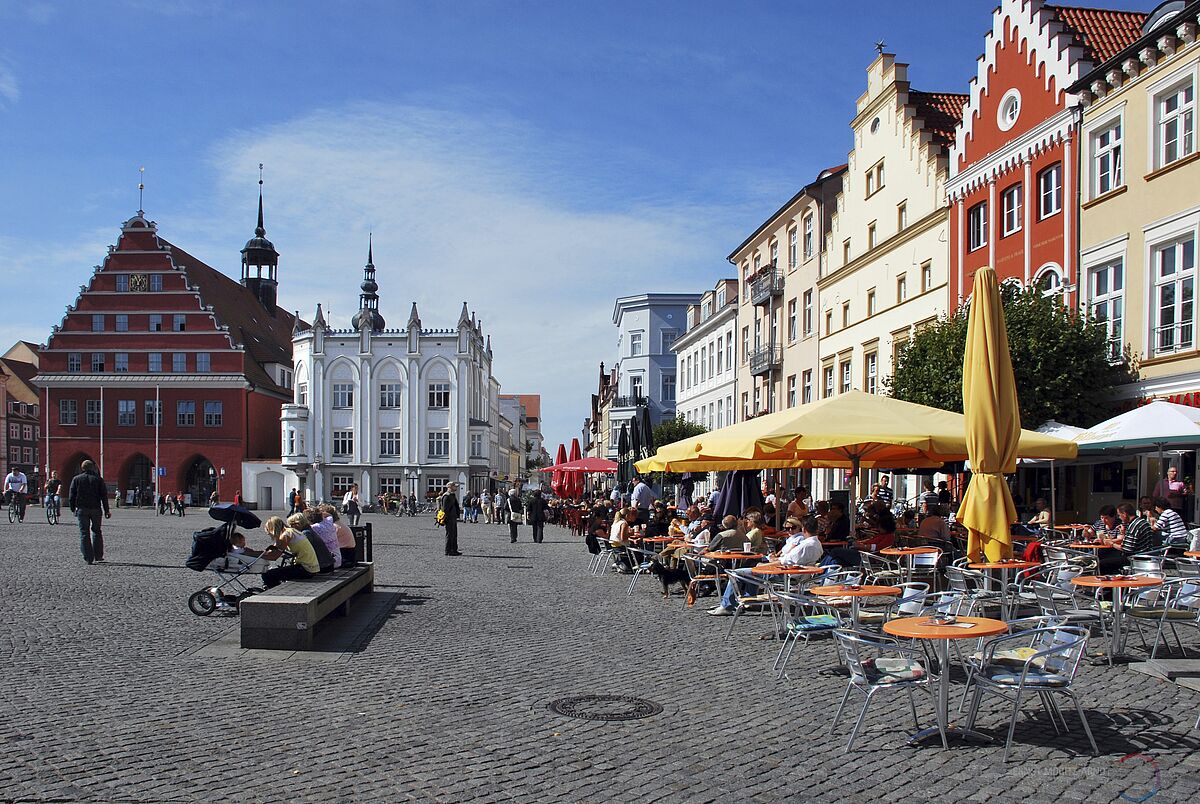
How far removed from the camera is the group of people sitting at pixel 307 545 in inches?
485

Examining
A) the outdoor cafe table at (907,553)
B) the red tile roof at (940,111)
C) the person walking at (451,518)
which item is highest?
the red tile roof at (940,111)

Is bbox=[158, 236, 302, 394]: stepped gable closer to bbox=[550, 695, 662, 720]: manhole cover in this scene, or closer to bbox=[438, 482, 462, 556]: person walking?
bbox=[438, 482, 462, 556]: person walking

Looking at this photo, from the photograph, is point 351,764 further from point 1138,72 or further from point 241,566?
point 1138,72

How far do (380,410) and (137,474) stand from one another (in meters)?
16.0

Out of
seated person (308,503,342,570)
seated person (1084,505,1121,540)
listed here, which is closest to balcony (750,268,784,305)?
seated person (1084,505,1121,540)

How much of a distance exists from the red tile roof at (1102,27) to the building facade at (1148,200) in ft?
6.16

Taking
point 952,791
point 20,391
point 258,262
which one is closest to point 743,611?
point 952,791

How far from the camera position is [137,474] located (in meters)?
69.7

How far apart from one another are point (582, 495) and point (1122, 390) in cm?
2726

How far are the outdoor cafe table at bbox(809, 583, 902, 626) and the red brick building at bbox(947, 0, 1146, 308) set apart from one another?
1526 centimetres

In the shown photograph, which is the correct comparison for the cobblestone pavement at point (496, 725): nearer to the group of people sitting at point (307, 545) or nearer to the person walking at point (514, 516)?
the group of people sitting at point (307, 545)

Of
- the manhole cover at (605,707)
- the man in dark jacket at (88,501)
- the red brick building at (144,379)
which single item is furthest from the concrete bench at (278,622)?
the red brick building at (144,379)

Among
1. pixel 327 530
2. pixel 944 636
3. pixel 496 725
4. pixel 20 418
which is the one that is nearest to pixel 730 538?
pixel 327 530

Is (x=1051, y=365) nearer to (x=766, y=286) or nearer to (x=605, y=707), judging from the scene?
(x=605, y=707)
